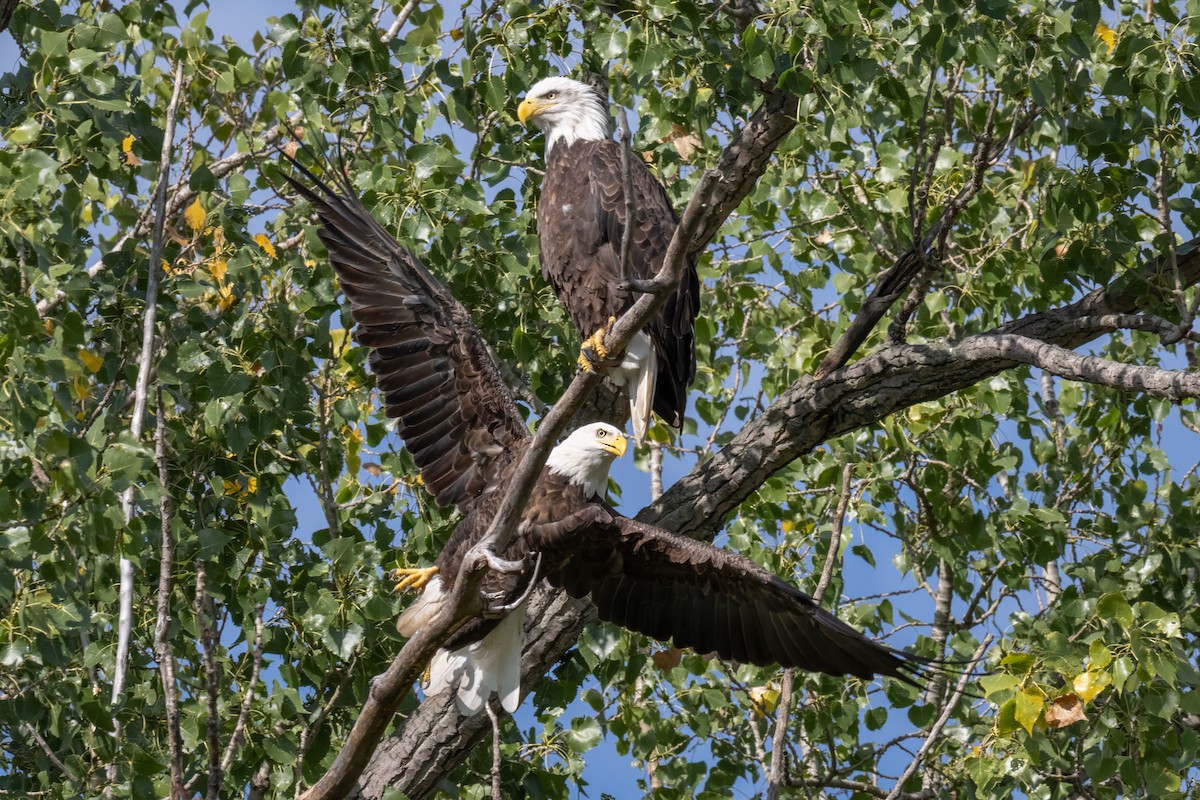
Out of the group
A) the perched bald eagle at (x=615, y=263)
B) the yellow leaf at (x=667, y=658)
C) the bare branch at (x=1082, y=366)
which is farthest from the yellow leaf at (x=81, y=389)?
the bare branch at (x=1082, y=366)

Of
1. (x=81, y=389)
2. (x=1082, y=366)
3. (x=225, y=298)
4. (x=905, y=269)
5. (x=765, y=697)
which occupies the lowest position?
(x=81, y=389)

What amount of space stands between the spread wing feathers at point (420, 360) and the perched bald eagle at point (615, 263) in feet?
1.40

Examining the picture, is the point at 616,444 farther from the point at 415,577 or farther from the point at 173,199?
the point at 173,199

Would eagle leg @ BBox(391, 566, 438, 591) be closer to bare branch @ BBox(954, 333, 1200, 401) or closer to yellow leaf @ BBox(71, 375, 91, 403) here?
yellow leaf @ BBox(71, 375, 91, 403)

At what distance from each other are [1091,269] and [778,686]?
1840 mm

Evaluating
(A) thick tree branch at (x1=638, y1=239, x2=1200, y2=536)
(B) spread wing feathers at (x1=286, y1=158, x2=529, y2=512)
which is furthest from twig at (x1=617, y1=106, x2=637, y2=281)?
(B) spread wing feathers at (x1=286, y1=158, x2=529, y2=512)

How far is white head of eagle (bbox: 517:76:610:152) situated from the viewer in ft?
14.8

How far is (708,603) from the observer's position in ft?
12.5

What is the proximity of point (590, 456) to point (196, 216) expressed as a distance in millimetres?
1308

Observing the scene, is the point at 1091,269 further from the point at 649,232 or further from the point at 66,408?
the point at 66,408

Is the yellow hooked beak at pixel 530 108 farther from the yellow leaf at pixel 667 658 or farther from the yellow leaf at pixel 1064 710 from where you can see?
the yellow leaf at pixel 1064 710

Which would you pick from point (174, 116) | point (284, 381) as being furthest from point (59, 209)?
point (284, 381)

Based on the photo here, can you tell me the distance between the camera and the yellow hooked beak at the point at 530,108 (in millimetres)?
4441

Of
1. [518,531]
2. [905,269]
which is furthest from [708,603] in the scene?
[905,269]
